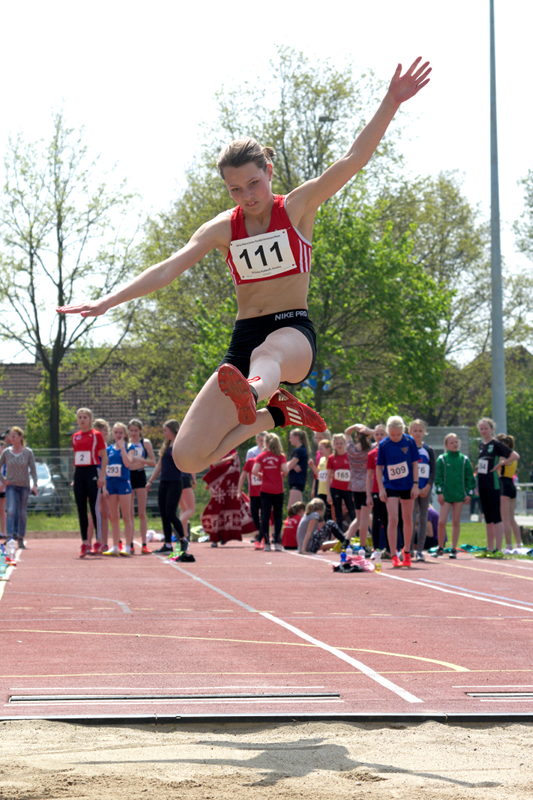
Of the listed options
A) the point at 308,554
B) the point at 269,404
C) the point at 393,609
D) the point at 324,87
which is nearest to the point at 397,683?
the point at 269,404

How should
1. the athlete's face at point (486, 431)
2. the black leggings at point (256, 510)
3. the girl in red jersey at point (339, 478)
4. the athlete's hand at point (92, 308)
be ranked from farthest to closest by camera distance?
the black leggings at point (256, 510) → the girl in red jersey at point (339, 478) → the athlete's face at point (486, 431) → the athlete's hand at point (92, 308)

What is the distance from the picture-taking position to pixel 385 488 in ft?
53.1

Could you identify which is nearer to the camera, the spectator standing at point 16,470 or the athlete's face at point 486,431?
the athlete's face at point 486,431

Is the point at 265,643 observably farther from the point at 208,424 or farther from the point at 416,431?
the point at 416,431

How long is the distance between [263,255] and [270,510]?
13685mm

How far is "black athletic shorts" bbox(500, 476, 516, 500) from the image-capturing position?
59.6 ft

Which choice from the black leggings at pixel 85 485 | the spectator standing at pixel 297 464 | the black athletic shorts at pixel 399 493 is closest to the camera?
the black athletic shorts at pixel 399 493

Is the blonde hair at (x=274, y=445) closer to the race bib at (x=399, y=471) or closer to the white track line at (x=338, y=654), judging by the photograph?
the race bib at (x=399, y=471)

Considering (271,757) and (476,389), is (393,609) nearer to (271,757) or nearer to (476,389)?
(271,757)

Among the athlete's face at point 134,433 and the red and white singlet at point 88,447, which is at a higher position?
the athlete's face at point 134,433

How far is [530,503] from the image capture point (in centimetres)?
3347

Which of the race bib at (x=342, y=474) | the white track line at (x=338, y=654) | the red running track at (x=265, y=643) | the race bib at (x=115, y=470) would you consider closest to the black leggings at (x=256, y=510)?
the race bib at (x=342, y=474)

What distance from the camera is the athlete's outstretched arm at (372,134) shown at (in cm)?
668

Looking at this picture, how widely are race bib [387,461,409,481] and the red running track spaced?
52.3 inches
